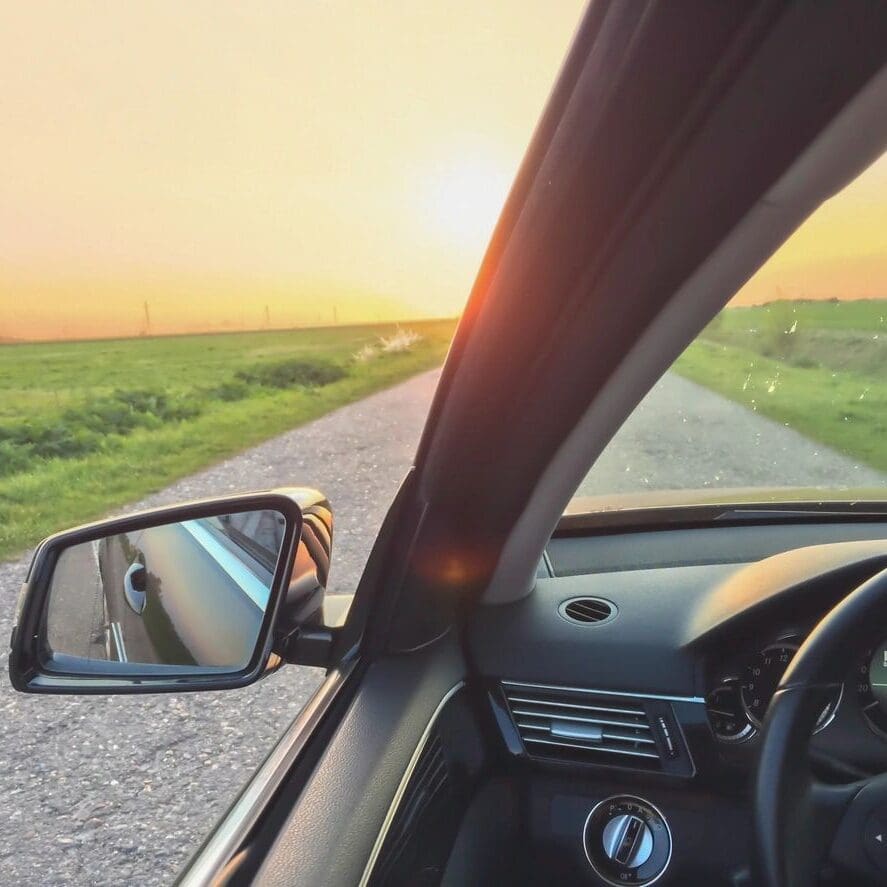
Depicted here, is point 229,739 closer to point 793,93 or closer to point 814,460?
point 814,460

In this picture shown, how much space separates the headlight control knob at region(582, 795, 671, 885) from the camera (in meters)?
1.81

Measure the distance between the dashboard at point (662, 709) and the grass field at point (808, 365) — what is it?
29cm

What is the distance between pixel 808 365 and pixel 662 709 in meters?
0.78

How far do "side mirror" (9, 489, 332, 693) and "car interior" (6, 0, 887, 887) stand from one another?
141 mm

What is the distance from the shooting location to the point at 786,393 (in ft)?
5.48

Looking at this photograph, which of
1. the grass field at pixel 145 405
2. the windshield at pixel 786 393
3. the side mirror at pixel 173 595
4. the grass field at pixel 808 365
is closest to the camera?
the windshield at pixel 786 393

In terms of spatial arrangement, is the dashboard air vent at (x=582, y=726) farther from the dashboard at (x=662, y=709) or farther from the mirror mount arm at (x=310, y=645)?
the mirror mount arm at (x=310, y=645)

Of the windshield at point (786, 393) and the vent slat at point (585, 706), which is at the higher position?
the windshield at point (786, 393)

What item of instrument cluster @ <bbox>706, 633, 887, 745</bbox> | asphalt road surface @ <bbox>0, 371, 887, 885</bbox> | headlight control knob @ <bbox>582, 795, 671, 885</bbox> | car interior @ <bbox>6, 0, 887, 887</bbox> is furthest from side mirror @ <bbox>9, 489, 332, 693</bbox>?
instrument cluster @ <bbox>706, 633, 887, 745</bbox>

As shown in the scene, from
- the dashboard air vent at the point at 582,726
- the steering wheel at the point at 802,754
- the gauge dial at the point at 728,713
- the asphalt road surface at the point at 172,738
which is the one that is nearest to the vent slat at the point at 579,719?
the dashboard air vent at the point at 582,726

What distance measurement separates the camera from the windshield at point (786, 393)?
1223 mm

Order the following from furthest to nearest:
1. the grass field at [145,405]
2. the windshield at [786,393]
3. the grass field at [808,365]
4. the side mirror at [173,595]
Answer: the grass field at [145,405] < the side mirror at [173,595] < the grass field at [808,365] < the windshield at [786,393]

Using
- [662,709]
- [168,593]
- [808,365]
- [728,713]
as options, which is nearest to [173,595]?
[168,593]

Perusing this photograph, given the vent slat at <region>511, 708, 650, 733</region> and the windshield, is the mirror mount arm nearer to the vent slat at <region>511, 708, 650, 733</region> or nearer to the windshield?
the vent slat at <region>511, 708, 650, 733</region>
